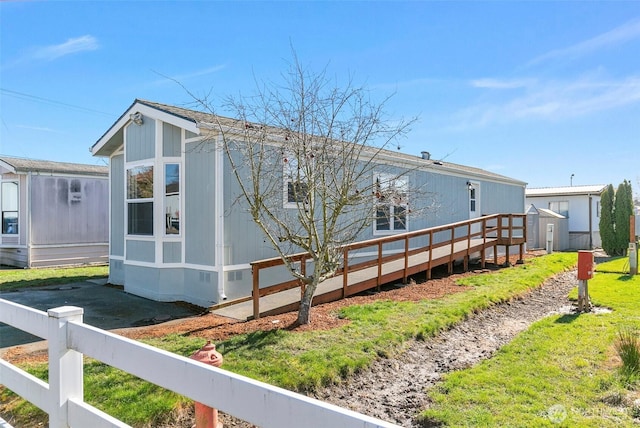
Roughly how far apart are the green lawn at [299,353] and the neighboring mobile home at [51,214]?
39.7 feet

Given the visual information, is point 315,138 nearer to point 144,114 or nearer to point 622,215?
point 144,114

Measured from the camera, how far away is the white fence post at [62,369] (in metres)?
2.49

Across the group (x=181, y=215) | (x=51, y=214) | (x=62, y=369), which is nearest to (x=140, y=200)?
(x=181, y=215)

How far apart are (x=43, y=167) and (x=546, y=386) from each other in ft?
55.0

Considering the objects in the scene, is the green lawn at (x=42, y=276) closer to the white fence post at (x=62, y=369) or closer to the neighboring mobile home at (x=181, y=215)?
the neighboring mobile home at (x=181, y=215)

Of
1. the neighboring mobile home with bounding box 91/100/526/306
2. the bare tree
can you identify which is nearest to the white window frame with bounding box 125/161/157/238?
the neighboring mobile home with bounding box 91/100/526/306

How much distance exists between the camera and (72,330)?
247cm

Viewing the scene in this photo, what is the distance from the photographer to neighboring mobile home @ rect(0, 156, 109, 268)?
14859mm

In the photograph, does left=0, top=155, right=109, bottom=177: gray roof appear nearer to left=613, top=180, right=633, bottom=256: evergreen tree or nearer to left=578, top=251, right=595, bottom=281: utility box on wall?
left=578, top=251, right=595, bottom=281: utility box on wall

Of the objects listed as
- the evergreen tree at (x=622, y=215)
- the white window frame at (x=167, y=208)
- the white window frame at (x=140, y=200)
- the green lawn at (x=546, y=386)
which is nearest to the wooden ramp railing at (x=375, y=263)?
the white window frame at (x=167, y=208)

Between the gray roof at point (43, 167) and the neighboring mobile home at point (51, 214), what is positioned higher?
the gray roof at point (43, 167)

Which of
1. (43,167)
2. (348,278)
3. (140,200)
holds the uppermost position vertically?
(43,167)

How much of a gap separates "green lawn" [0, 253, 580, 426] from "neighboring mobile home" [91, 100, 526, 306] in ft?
8.45

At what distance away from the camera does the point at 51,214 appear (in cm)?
1530
